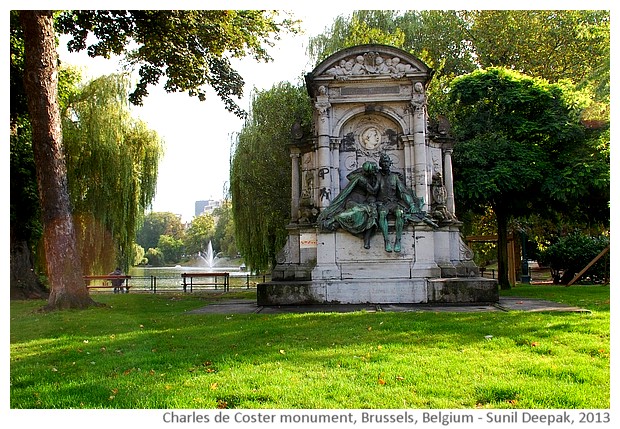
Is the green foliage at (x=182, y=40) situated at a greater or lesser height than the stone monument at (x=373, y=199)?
greater

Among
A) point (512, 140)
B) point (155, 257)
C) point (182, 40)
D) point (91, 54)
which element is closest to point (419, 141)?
point (512, 140)

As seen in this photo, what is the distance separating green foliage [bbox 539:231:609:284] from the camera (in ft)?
55.9

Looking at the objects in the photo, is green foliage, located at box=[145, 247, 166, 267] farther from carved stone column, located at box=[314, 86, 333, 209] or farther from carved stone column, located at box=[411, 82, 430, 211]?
carved stone column, located at box=[411, 82, 430, 211]

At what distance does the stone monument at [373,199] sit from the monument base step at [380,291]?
0.02 meters

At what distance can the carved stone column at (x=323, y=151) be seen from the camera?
36.7 ft

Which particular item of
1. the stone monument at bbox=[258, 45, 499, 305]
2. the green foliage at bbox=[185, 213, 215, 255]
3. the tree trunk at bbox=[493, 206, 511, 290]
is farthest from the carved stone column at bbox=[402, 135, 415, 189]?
the green foliage at bbox=[185, 213, 215, 255]

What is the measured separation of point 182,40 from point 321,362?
6205 millimetres

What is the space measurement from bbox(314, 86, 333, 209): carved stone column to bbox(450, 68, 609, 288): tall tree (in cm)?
436

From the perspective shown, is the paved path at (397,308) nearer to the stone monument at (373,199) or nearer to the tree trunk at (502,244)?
the stone monument at (373,199)

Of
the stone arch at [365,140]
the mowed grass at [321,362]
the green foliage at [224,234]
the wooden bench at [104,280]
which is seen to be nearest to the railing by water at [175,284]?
the wooden bench at [104,280]

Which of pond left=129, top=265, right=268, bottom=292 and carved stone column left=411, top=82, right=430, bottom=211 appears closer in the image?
carved stone column left=411, top=82, right=430, bottom=211
